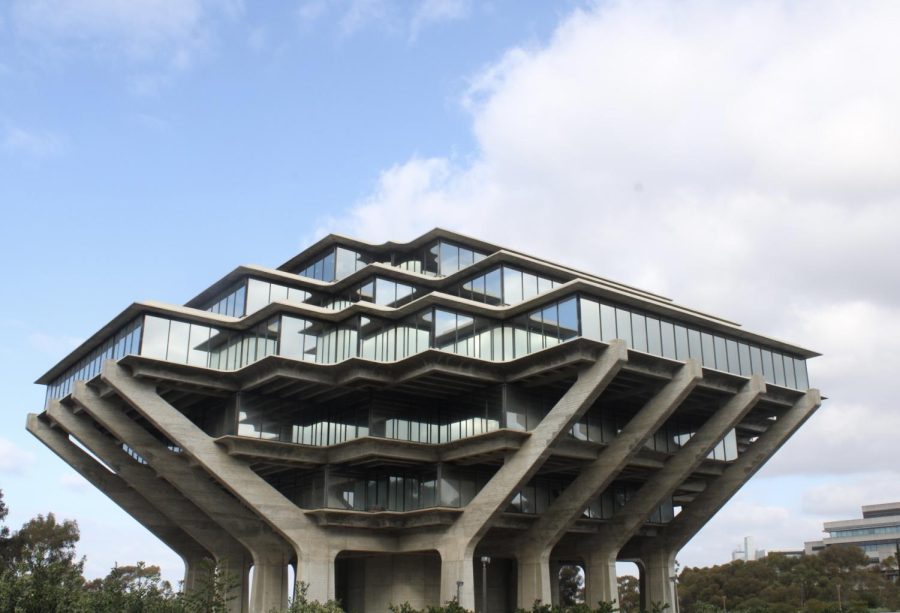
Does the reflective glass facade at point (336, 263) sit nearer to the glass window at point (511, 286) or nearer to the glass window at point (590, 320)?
the glass window at point (511, 286)

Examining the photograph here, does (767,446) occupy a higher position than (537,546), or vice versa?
(767,446)

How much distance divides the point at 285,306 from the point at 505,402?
12.6m

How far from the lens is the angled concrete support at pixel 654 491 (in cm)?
5081

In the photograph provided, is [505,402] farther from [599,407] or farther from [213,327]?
[213,327]

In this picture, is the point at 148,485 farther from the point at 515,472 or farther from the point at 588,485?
the point at 588,485

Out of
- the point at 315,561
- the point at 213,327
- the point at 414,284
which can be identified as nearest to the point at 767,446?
the point at 414,284

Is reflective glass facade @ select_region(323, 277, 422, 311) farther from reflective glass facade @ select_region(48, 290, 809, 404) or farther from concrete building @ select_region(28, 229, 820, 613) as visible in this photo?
reflective glass facade @ select_region(48, 290, 809, 404)

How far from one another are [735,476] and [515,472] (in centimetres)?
1741

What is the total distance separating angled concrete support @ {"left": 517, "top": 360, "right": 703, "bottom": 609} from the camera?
47.7 m

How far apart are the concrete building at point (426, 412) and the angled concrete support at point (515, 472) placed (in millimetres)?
108

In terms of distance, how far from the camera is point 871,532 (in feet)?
495

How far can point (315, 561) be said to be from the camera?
49500 mm

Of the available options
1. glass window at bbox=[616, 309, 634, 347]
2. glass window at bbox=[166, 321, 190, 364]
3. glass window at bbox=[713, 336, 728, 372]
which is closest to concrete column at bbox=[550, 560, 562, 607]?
glass window at bbox=[713, 336, 728, 372]

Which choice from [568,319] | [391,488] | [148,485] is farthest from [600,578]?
[148,485]
